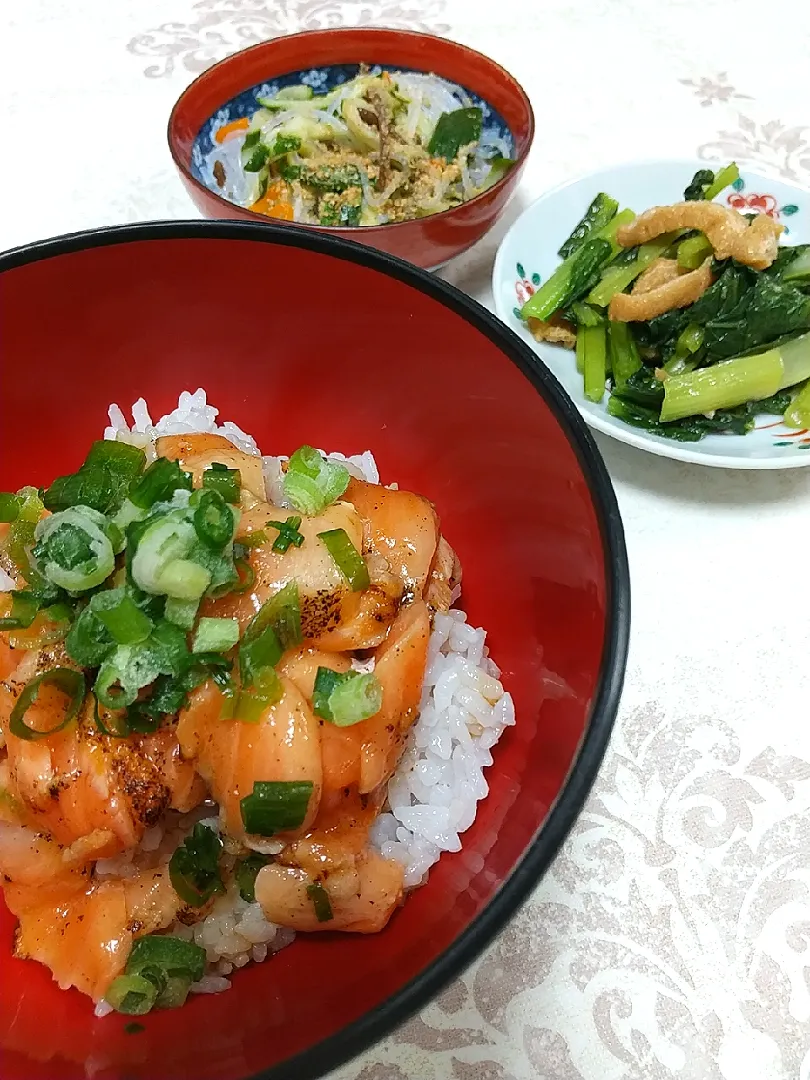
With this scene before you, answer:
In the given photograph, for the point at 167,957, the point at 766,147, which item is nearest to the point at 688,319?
the point at 766,147

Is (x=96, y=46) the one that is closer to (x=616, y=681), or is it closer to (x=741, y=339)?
(x=741, y=339)

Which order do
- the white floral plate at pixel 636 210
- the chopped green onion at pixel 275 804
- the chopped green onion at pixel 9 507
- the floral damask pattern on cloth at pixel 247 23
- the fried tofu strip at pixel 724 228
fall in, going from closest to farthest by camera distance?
1. the chopped green onion at pixel 275 804
2. the chopped green onion at pixel 9 507
3. the white floral plate at pixel 636 210
4. the fried tofu strip at pixel 724 228
5. the floral damask pattern on cloth at pixel 247 23

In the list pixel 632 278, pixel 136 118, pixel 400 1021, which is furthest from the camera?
pixel 136 118

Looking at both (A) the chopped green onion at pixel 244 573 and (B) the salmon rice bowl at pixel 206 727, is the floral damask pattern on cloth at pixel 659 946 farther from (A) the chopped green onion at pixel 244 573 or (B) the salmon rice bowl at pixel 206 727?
(A) the chopped green onion at pixel 244 573

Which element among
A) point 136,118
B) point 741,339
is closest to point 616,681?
point 741,339

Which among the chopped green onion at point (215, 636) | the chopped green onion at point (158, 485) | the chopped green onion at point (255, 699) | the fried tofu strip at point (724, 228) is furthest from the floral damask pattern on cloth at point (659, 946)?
the fried tofu strip at point (724, 228)

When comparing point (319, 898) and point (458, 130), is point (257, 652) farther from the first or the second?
point (458, 130)

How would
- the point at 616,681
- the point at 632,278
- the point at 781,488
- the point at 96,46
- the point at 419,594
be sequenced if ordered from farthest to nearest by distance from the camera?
the point at 96,46, the point at 632,278, the point at 781,488, the point at 419,594, the point at 616,681
